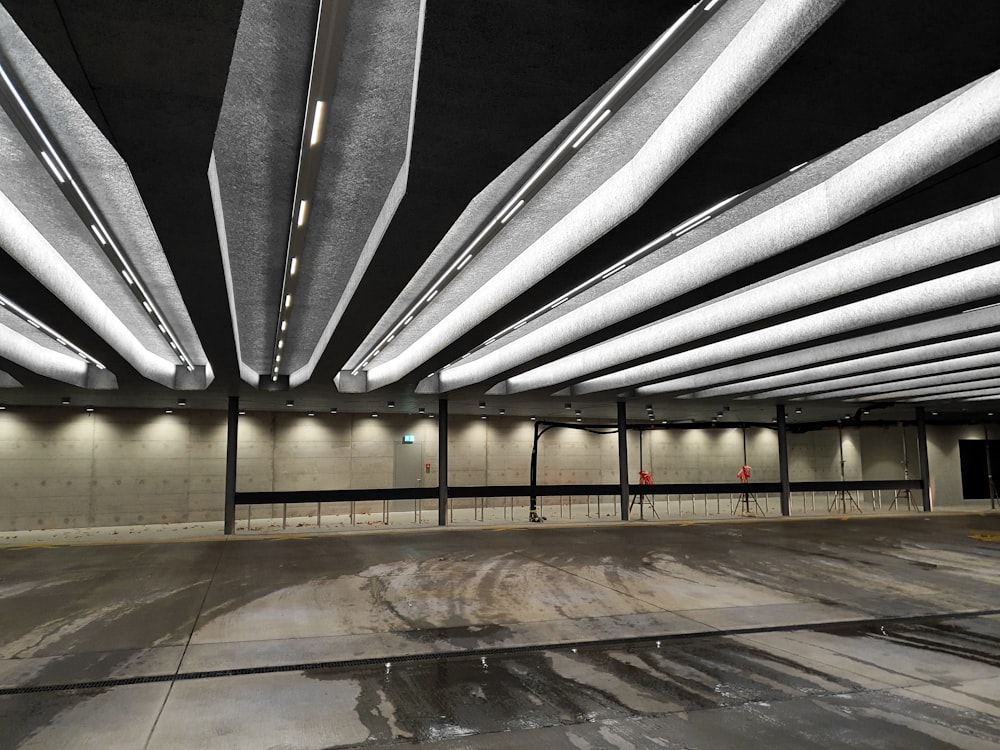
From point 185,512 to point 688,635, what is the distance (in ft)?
77.7

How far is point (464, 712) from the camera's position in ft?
18.4

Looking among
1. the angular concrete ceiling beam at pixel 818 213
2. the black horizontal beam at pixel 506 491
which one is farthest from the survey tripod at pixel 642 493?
the angular concrete ceiling beam at pixel 818 213

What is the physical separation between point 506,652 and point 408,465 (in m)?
23.0

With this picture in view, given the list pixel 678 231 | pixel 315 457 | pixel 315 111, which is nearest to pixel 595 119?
pixel 315 111

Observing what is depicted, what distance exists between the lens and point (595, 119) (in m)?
5.23

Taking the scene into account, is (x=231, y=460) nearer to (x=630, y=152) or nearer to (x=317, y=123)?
(x=317, y=123)

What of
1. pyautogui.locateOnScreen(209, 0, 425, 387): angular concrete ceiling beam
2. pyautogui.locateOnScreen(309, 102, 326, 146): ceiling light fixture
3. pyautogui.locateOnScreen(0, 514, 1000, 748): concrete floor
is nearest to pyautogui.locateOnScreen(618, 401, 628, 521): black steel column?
pyautogui.locateOnScreen(0, 514, 1000, 748): concrete floor

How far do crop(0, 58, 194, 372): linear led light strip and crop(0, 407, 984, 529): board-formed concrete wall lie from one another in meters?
15.9

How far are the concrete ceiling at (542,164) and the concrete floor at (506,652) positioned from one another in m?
4.56

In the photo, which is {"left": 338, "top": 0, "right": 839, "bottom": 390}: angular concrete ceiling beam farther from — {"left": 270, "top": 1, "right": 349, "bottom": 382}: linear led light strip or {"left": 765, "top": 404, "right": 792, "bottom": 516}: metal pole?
{"left": 765, "top": 404, "right": 792, "bottom": 516}: metal pole

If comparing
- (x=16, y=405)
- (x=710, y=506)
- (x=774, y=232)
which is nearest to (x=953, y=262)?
(x=774, y=232)

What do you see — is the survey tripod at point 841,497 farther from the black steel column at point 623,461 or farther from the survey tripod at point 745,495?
the black steel column at point 623,461

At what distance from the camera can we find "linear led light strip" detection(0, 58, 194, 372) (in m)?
4.91

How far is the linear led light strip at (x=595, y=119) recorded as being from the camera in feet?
13.5
